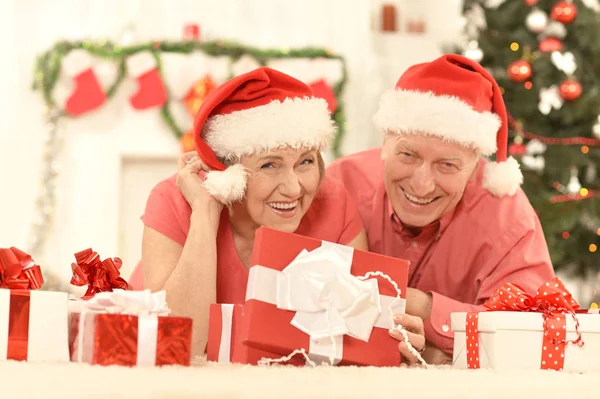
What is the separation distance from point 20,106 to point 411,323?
4.64 m

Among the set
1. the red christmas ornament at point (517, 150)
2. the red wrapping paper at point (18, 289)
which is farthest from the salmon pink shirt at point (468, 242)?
the red christmas ornament at point (517, 150)

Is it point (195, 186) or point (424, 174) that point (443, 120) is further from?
point (195, 186)

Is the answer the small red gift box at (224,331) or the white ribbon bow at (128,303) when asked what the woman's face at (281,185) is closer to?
the small red gift box at (224,331)

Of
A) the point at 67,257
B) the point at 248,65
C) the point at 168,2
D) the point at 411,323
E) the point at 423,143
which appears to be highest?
the point at 168,2

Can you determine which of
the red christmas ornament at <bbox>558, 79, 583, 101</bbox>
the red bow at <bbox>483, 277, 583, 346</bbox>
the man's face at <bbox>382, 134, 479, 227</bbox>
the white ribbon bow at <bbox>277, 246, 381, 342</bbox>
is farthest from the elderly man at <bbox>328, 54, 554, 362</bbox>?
the red christmas ornament at <bbox>558, 79, 583, 101</bbox>

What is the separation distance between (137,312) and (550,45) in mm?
4121

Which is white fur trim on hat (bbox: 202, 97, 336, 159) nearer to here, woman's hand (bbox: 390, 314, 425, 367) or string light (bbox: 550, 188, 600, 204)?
woman's hand (bbox: 390, 314, 425, 367)

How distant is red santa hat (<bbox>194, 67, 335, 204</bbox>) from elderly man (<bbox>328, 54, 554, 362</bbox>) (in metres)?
0.29

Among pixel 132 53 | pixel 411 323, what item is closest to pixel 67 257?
Result: pixel 132 53

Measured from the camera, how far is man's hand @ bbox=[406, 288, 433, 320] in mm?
2047

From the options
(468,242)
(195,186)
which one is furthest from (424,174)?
(195,186)

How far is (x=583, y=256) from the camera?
509 centimetres

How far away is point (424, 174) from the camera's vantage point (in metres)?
2.25

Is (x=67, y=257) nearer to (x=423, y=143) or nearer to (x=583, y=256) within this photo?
(x=583, y=256)
